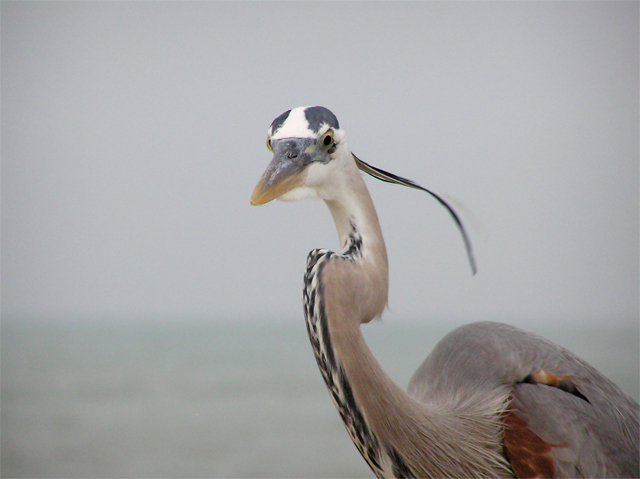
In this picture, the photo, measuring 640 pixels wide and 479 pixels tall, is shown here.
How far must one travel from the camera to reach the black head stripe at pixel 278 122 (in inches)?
37.5

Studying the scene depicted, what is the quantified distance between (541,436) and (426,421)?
10.3 inches

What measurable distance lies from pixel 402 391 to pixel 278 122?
0.53 meters

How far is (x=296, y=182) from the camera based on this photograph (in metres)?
0.94

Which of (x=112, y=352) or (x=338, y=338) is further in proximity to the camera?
(x=112, y=352)

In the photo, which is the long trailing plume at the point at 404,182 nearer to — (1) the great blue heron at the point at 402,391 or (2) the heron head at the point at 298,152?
(1) the great blue heron at the point at 402,391

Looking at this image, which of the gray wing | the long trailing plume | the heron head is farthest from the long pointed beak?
the gray wing

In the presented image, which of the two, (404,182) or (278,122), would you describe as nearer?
(278,122)

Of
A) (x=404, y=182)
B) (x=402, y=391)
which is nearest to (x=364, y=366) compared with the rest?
(x=402, y=391)

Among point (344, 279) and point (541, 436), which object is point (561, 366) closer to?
point (541, 436)

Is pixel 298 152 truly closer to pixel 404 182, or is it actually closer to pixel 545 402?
pixel 404 182

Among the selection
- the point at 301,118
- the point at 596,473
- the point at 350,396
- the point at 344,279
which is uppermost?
the point at 301,118

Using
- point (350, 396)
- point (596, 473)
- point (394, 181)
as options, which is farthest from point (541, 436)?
point (394, 181)

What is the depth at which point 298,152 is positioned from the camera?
36.4 inches

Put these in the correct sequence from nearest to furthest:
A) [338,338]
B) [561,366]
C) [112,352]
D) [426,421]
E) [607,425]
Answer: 1. [338,338]
2. [426,421]
3. [607,425]
4. [561,366]
5. [112,352]
